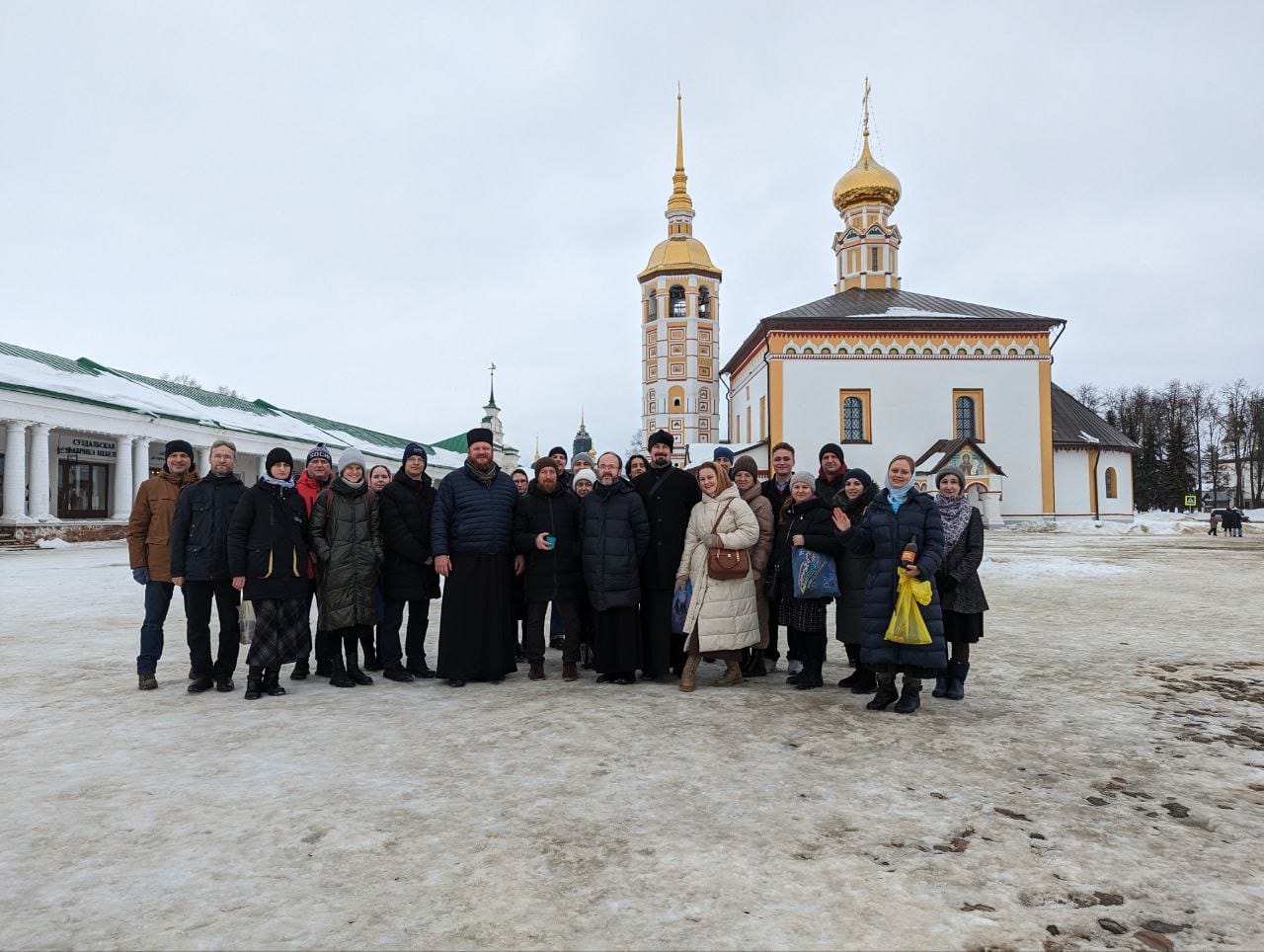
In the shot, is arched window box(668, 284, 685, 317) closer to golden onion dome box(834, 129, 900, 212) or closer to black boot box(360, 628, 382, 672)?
golden onion dome box(834, 129, 900, 212)

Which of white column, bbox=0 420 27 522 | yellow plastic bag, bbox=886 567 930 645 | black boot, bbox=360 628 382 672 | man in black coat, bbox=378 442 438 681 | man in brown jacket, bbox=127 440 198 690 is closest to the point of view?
yellow plastic bag, bbox=886 567 930 645

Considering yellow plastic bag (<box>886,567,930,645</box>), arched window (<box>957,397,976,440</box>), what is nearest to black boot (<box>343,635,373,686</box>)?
yellow plastic bag (<box>886,567,930,645</box>)

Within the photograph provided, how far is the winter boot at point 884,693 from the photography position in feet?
16.1

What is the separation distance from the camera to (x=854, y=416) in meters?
35.5

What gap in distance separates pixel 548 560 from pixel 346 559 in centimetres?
149

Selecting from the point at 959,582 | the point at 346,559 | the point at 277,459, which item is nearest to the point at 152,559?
the point at 277,459

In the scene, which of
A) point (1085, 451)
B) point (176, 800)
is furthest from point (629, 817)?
point (1085, 451)

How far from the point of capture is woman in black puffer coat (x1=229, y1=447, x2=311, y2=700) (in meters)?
5.25

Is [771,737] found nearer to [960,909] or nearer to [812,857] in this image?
[812,857]

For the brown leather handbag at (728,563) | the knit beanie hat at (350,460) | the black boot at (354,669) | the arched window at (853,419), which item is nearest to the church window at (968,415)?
the arched window at (853,419)

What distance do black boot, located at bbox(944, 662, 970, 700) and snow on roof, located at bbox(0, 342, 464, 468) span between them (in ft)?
73.0

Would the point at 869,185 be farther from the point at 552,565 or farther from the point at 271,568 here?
the point at 271,568

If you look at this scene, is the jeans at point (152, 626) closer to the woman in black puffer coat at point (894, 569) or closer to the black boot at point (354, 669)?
the black boot at point (354, 669)

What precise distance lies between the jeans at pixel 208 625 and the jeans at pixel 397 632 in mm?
1023
